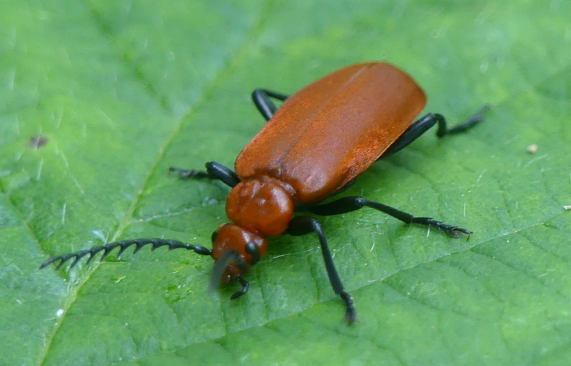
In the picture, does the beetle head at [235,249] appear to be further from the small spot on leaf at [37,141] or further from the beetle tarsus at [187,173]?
the small spot on leaf at [37,141]

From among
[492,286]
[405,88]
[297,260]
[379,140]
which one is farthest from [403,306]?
[405,88]

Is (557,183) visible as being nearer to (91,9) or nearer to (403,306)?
(403,306)

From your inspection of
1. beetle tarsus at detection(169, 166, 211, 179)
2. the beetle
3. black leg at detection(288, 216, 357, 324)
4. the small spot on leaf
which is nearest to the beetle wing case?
the beetle

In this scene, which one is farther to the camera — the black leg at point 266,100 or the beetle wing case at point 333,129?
the black leg at point 266,100

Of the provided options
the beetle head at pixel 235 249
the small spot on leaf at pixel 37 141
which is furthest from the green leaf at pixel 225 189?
the beetle head at pixel 235 249

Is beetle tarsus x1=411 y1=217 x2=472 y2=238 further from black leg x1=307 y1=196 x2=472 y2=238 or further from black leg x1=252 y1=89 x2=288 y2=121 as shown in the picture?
black leg x1=252 y1=89 x2=288 y2=121

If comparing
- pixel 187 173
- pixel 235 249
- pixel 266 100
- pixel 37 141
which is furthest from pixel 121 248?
pixel 266 100
